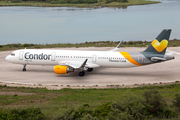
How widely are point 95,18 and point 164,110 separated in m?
104

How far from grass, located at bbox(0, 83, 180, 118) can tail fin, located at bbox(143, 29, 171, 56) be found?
584 cm

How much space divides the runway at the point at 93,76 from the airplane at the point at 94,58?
1477mm

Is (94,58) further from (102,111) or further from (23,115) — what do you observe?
(23,115)

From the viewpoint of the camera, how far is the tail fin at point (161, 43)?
107ft

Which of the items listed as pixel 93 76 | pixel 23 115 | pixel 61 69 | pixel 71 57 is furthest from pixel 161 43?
pixel 23 115

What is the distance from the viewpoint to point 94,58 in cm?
3466

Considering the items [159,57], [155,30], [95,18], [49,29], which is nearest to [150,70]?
[159,57]

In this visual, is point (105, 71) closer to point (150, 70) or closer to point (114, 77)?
point (114, 77)

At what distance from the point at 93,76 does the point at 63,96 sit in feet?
35.3

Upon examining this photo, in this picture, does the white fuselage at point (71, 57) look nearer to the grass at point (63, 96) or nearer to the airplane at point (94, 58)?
the airplane at point (94, 58)

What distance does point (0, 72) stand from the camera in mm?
36594

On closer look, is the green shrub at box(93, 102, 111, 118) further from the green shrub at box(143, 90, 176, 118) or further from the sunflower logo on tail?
the sunflower logo on tail

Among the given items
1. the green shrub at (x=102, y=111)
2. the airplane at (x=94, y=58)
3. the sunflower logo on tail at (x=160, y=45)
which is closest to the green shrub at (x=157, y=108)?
the green shrub at (x=102, y=111)

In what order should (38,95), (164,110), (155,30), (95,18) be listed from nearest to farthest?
(164,110) → (38,95) → (155,30) → (95,18)
